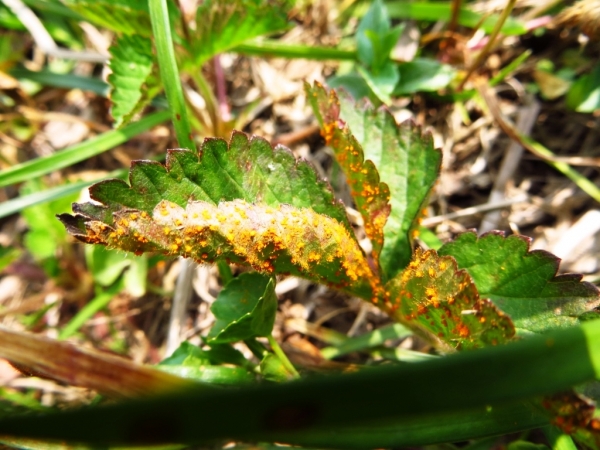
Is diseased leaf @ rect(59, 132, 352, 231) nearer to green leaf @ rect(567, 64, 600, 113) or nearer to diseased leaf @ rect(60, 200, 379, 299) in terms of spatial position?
diseased leaf @ rect(60, 200, 379, 299)

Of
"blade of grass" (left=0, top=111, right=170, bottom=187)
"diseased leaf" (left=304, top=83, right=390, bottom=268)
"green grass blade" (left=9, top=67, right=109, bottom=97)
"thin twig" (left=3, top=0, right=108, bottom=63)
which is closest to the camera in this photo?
"diseased leaf" (left=304, top=83, right=390, bottom=268)

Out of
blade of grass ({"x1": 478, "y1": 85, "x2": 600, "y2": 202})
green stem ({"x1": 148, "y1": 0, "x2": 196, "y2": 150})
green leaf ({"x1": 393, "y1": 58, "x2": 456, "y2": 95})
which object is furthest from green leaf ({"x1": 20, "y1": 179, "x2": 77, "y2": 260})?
blade of grass ({"x1": 478, "y1": 85, "x2": 600, "y2": 202})

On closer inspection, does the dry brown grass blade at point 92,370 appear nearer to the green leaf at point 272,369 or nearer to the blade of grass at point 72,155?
the green leaf at point 272,369

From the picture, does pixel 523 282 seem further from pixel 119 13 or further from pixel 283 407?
pixel 119 13

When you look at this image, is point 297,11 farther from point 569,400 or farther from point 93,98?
point 569,400

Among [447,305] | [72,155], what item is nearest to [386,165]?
[447,305]

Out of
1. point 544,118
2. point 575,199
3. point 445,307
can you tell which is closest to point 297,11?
point 544,118
